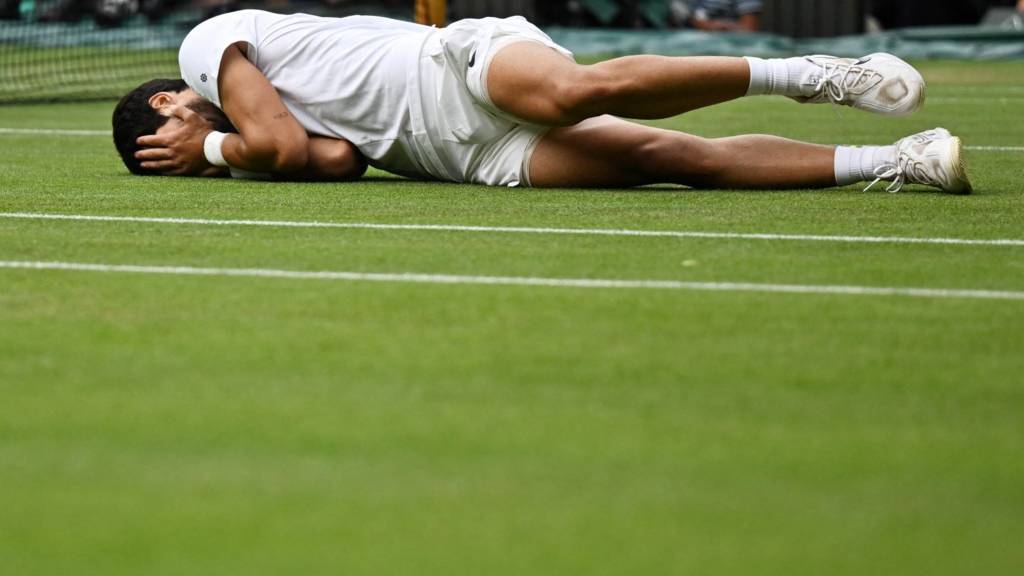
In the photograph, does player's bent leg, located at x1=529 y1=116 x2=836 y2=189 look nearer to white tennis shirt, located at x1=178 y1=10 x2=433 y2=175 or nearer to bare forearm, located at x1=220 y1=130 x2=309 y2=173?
white tennis shirt, located at x1=178 y1=10 x2=433 y2=175

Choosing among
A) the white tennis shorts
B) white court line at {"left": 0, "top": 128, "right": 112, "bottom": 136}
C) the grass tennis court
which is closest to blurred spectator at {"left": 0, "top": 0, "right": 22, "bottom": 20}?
white court line at {"left": 0, "top": 128, "right": 112, "bottom": 136}

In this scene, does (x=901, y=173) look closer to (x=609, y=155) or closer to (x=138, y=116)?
(x=609, y=155)

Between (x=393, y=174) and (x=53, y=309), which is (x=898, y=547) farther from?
(x=393, y=174)

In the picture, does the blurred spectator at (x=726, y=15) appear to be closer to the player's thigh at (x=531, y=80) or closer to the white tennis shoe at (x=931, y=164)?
the white tennis shoe at (x=931, y=164)

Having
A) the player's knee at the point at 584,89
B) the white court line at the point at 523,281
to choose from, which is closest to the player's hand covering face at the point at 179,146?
the player's knee at the point at 584,89

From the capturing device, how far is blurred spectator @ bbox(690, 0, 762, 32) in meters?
17.6

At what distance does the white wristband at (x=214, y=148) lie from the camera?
17.4 feet

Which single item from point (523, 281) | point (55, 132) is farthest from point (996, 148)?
point (55, 132)

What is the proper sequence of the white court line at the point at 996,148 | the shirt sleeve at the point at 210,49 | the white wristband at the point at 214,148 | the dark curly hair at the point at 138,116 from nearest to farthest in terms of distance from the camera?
1. the shirt sleeve at the point at 210,49
2. the white wristband at the point at 214,148
3. the dark curly hair at the point at 138,116
4. the white court line at the point at 996,148

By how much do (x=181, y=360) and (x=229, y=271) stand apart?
2.76 ft

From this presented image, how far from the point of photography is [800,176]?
16.3 feet

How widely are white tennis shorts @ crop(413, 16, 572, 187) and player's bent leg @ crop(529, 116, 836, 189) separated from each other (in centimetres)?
9

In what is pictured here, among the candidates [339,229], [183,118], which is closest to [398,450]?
[339,229]

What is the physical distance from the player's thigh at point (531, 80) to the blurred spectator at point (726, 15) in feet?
40.9
